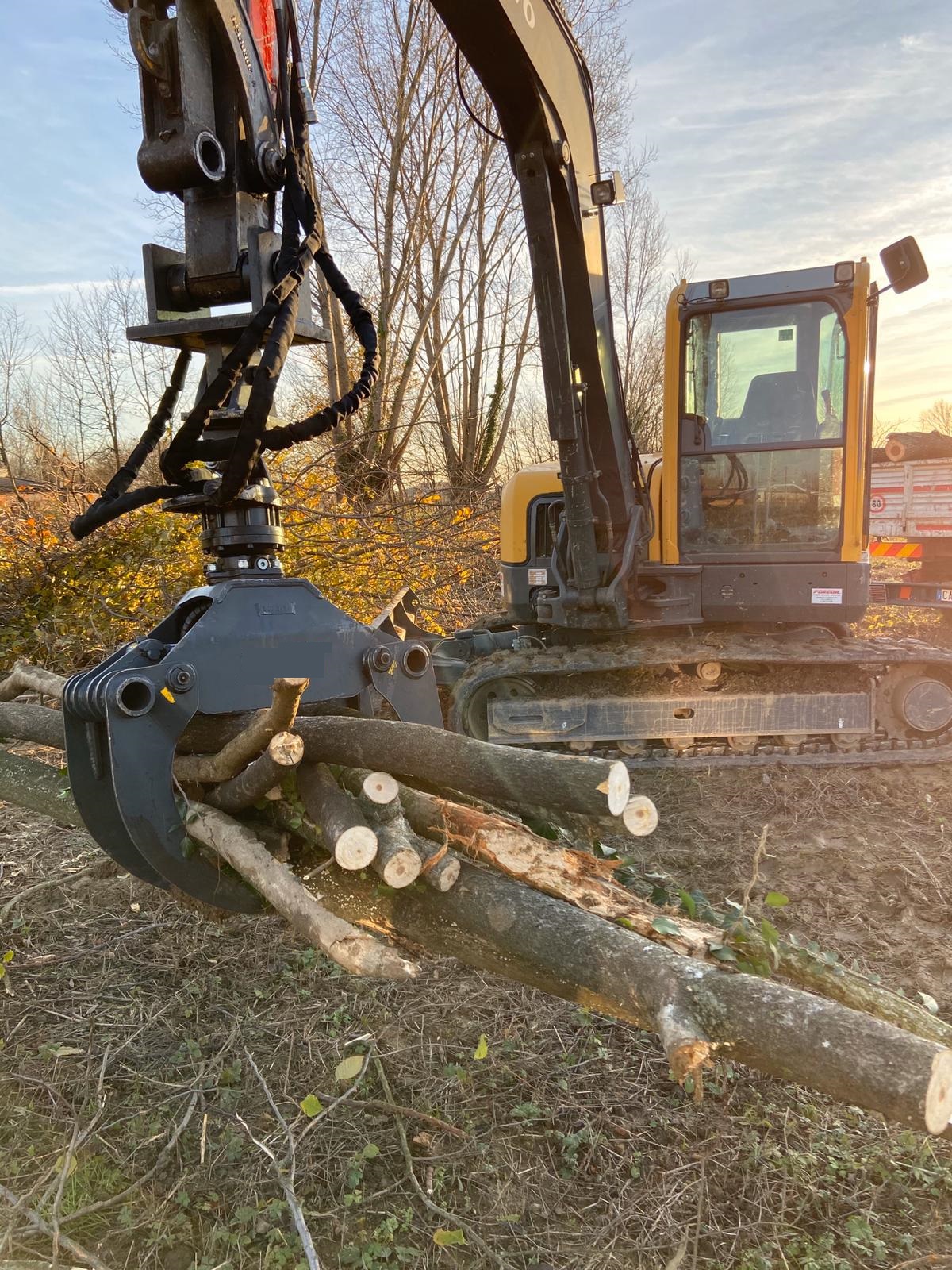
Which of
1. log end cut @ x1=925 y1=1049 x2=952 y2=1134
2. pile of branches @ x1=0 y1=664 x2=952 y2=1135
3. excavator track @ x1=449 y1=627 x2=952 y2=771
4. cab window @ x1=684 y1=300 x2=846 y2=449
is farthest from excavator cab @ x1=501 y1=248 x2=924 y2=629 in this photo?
log end cut @ x1=925 y1=1049 x2=952 y2=1134

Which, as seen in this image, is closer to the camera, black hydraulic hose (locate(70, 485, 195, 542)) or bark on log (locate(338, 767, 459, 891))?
bark on log (locate(338, 767, 459, 891))

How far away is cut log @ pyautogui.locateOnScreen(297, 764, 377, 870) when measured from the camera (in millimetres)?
1913

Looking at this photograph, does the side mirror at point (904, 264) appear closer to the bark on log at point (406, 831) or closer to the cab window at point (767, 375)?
the cab window at point (767, 375)

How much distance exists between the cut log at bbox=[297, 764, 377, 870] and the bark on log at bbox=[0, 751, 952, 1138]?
0.18 metres

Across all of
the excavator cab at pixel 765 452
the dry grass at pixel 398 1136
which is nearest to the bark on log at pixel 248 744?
the dry grass at pixel 398 1136

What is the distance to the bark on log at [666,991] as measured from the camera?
1.41 meters

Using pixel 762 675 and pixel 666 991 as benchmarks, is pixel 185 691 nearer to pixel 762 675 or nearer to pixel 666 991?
pixel 666 991

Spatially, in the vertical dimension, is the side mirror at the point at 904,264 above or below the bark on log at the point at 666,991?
above

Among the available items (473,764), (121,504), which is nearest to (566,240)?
(121,504)

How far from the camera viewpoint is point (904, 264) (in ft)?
15.6

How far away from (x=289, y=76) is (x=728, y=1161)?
3.30 meters

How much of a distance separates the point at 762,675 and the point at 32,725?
4390 millimetres

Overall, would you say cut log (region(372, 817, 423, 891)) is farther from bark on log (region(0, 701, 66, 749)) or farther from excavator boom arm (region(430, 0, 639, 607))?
excavator boom arm (region(430, 0, 639, 607))

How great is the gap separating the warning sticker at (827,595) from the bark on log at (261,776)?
423cm
